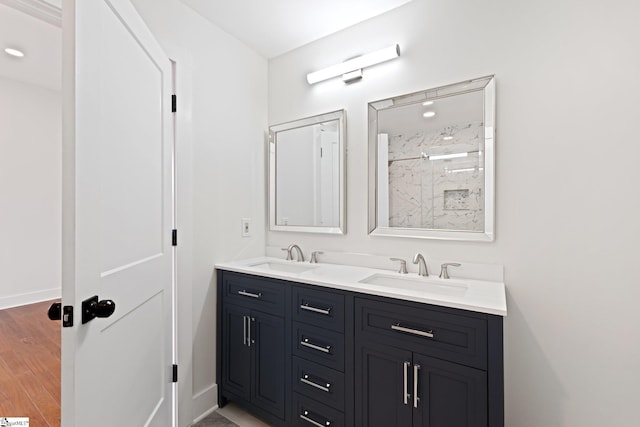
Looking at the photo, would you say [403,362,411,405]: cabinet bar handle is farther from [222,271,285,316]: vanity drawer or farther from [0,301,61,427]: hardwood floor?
[0,301,61,427]: hardwood floor

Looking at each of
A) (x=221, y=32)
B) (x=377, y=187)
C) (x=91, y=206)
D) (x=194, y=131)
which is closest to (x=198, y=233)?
(x=194, y=131)

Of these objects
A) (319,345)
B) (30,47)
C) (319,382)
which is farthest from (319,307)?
(30,47)

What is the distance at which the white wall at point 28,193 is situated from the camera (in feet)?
12.0

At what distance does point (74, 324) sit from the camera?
2.92 ft

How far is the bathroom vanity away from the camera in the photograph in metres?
1.23

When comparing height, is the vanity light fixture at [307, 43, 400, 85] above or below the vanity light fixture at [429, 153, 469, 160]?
above

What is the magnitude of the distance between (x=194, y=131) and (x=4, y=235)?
11.3 ft

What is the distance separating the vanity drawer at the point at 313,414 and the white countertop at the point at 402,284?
24.3 inches

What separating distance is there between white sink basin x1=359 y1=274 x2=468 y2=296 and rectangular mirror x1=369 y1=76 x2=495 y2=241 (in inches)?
10.2

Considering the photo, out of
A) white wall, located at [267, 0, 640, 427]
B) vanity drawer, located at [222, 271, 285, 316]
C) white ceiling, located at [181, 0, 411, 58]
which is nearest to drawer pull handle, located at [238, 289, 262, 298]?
vanity drawer, located at [222, 271, 285, 316]

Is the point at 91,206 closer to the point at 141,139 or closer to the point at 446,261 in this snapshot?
the point at 141,139

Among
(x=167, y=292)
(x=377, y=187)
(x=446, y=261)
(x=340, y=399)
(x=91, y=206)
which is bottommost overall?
(x=340, y=399)

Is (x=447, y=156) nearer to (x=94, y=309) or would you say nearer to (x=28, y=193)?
(x=94, y=309)

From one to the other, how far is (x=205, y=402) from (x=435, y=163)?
2023 mm
